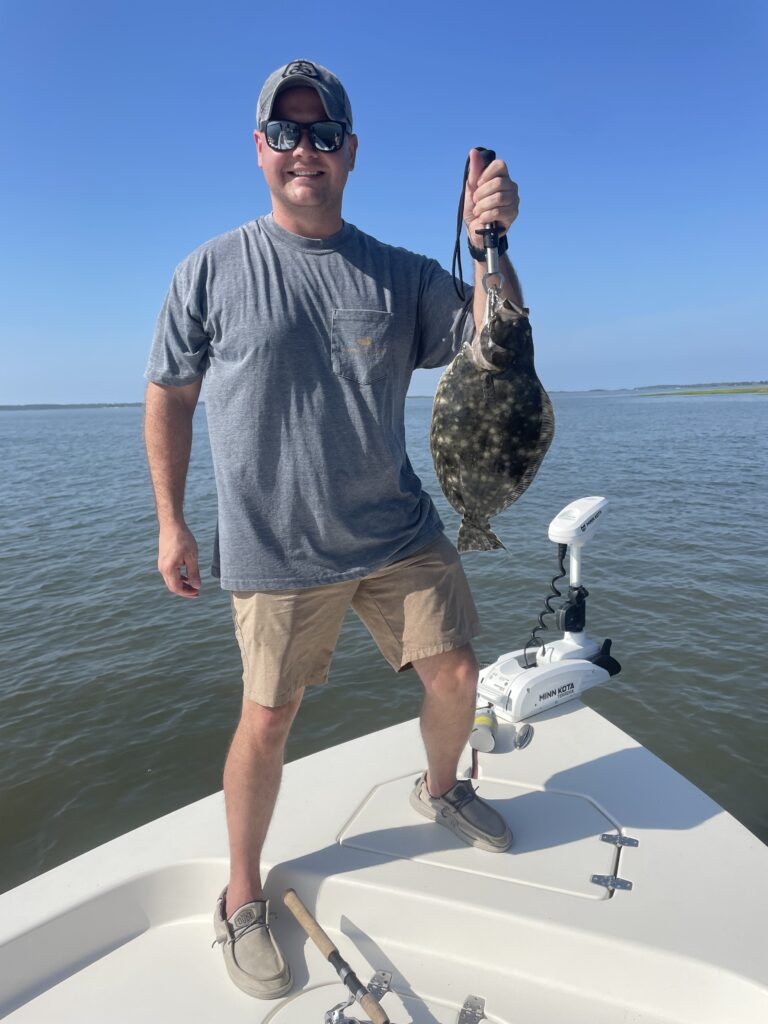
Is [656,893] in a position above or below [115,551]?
above

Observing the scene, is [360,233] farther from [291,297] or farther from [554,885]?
[554,885]

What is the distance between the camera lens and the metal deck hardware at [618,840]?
2.96 m

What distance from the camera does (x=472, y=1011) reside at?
241 cm

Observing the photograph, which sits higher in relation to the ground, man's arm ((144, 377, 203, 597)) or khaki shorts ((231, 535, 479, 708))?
man's arm ((144, 377, 203, 597))

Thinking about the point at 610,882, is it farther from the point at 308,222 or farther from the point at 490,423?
the point at 308,222

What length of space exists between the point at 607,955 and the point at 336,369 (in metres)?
2.47

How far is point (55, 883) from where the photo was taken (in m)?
2.82

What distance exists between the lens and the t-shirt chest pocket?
2529mm

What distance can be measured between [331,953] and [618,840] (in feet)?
4.56

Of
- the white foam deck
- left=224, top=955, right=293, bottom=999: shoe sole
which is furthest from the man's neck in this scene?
left=224, top=955, right=293, bottom=999: shoe sole

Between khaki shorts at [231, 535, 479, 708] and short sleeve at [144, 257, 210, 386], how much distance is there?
933 millimetres

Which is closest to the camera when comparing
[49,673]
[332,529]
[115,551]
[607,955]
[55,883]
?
[607,955]

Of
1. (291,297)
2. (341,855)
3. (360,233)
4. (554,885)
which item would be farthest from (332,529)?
(554,885)

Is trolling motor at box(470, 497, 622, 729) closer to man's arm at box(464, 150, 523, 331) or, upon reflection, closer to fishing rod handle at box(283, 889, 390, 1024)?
fishing rod handle at box(283, 889, 390, 1024)
